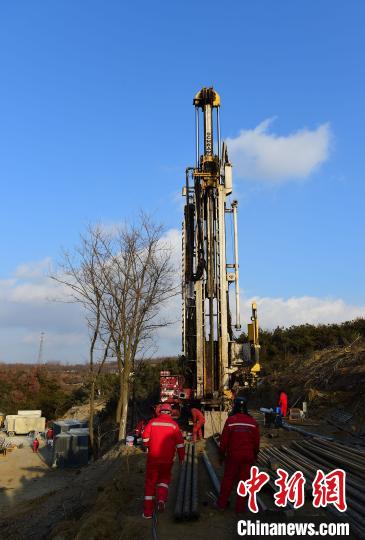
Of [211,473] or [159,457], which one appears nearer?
[159,457]

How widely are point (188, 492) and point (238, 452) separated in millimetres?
1619

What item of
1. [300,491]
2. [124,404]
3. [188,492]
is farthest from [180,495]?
[124,404]

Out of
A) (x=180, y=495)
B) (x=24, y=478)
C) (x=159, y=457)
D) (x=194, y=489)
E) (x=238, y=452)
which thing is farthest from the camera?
(x=24, y=478)

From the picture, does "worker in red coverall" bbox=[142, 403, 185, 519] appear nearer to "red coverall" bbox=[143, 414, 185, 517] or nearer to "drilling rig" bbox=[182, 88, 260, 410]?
"red coverall" bbox=[143, 414, 185, 517]

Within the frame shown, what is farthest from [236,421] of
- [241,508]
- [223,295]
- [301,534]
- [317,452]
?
[223,295]

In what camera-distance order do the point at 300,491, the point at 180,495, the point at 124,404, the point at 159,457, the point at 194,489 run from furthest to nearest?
the point at 124,404 < the point at 194,489 < the point at 180,495 < the point at 159,457 < the point at 300,491

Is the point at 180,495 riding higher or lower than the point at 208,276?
lower

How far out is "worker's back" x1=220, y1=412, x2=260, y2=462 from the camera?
719cm

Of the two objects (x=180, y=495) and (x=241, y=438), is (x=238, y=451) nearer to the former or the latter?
(x=241, y=438)

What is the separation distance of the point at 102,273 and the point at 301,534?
18.4 meters

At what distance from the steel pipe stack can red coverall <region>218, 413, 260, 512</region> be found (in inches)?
20.1

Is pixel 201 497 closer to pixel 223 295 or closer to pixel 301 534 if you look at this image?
pixel 301 534

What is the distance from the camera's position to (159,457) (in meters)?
7.47

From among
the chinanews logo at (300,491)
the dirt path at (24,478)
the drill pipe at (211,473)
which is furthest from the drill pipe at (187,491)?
the dirt path at (24,478)
